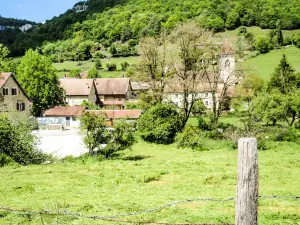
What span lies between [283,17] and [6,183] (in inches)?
5819

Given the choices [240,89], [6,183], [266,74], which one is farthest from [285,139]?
[266,74]

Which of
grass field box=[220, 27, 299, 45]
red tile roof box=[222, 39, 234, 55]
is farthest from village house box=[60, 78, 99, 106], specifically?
grass field box=[220, 27, 299, 45]

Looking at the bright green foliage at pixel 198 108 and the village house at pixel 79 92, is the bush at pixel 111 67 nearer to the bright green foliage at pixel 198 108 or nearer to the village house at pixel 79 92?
the village house at pixel 79 92

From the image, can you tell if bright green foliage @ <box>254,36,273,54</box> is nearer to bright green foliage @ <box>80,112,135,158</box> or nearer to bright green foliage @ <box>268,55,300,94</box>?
bright green foliage @ <box>268,55,300,94</box>

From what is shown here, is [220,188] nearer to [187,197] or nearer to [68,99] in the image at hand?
[187,197]

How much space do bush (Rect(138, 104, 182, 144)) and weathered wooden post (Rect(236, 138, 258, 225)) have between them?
35.4 metres

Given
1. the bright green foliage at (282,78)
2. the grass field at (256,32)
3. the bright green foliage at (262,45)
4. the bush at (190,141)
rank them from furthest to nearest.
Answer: the grass field at (256,32) < the bright green foliage at (262,45) < the bright green foliage at (282,78) < the bush at (190,141)

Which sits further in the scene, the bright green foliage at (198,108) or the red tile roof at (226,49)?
the bright green foliage at (198,108)

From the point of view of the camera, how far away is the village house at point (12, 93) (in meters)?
51.5

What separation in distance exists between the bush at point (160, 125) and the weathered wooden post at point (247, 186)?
35440mm

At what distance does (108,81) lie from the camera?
282 ft

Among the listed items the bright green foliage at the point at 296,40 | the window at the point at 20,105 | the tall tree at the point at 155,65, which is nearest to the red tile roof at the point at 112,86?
the window at the point at 20,105

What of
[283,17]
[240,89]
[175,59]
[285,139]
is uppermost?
[283,17]

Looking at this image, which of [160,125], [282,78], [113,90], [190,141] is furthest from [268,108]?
[113,90]
